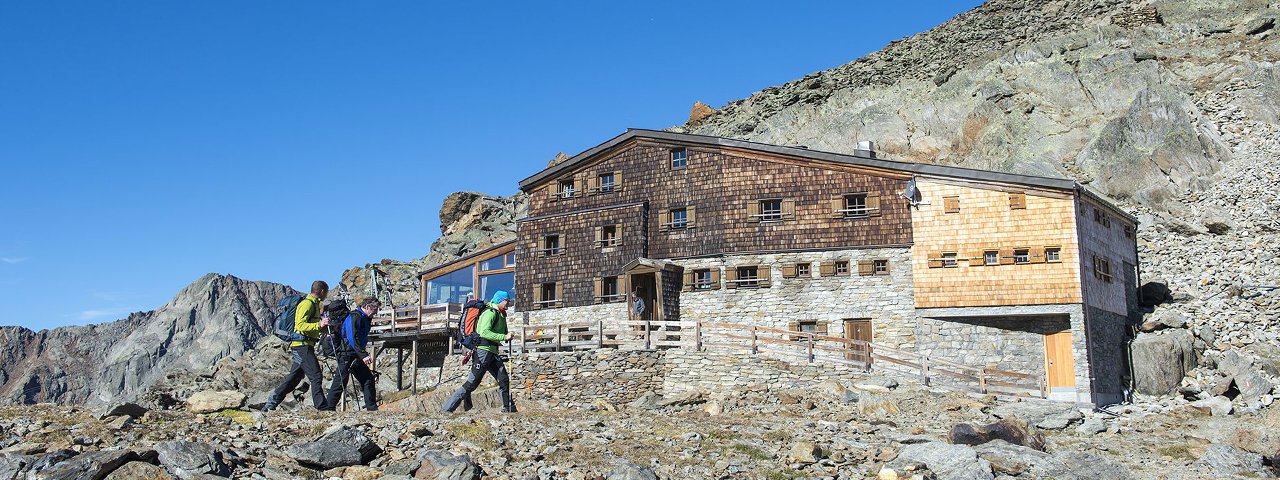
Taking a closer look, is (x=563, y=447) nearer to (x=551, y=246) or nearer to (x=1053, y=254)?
(x=1053, y=254)

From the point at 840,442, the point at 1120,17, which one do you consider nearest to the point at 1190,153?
the point at 1120,17

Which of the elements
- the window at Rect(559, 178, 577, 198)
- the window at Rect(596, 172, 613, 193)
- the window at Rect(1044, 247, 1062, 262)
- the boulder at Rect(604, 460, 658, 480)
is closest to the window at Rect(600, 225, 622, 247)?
the window at Rect(596, 172, 613, 193)

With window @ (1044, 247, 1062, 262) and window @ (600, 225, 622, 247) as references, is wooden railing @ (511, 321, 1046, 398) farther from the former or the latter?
window @ (1044, 247, 1062, 262)

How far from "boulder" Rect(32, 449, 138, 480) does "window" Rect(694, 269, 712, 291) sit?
80.5 ft

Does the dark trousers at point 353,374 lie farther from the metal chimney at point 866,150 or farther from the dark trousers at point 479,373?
the metal chimney at point 866,150

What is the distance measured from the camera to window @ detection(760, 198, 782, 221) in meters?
34.8

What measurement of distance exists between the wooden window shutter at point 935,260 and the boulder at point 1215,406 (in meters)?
8.28

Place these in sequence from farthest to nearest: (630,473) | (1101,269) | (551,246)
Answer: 1. (551,246)
2. (1101,269)
3. (630,473)

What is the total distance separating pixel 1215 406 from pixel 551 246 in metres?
22.3

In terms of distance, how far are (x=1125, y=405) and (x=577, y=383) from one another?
1634 centimetres

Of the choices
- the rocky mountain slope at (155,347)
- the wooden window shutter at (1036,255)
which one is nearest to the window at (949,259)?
the wooden window shutter at (1036,255)

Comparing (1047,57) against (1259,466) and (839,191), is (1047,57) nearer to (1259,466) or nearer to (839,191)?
(839,191)

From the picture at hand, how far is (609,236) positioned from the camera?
36.8m

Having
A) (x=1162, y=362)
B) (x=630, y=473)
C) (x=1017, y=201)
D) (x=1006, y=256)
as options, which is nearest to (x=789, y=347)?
Result: (x=1006, y=256)
